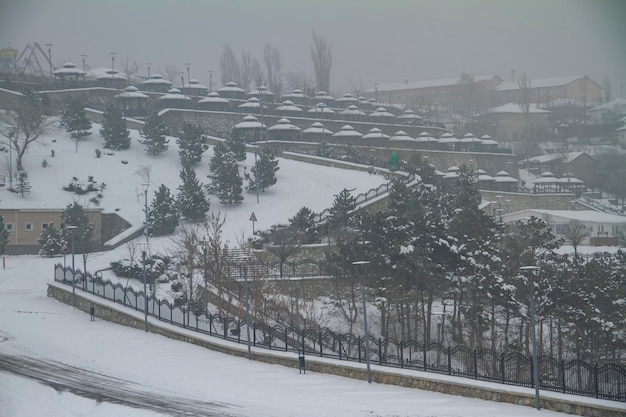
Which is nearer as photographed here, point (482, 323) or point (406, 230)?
point (482, 323)

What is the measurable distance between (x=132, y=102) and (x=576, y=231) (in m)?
35.3

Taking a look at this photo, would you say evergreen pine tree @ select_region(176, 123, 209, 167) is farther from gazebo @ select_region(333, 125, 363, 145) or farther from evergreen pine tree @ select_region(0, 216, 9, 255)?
gazebo @ select_region(333, 125, 363, 145)

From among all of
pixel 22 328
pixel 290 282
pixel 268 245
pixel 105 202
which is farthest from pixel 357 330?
pixel 105 202

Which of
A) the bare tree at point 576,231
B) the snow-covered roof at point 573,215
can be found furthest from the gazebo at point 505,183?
the bare tree at point 576,231

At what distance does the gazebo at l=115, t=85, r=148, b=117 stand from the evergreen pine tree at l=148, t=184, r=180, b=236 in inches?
821

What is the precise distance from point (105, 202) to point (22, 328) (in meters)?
20.3

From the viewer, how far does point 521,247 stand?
3391 cm

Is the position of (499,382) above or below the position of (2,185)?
below

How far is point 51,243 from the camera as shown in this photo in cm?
4106

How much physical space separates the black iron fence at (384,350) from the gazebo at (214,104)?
33.4 m

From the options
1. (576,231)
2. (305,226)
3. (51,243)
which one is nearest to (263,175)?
(305,226)

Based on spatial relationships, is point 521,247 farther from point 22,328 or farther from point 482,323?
point 22,328

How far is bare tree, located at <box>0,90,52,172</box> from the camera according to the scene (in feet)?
170

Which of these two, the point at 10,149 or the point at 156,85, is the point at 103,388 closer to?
the point at 10,149
